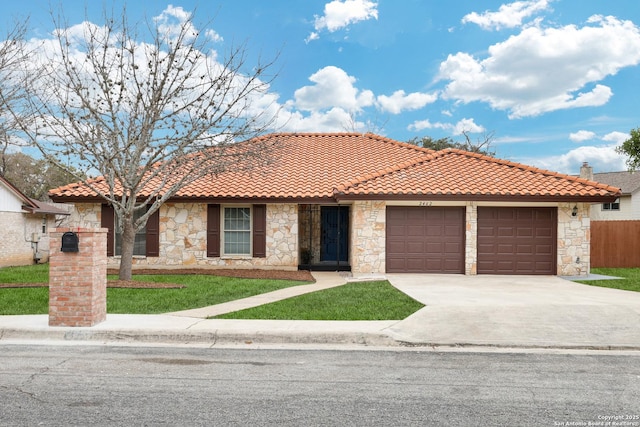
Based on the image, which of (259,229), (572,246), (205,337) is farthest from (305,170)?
(205,337)

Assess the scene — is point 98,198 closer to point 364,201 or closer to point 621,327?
point 364,201

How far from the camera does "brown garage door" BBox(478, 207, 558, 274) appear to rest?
16.1 m

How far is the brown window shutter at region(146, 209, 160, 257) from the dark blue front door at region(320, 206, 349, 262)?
615 cm

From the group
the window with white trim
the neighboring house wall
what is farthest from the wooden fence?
the neighboring house wall

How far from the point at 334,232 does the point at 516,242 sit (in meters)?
6.84

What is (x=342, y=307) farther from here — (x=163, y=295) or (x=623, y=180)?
(x=623, y=180)

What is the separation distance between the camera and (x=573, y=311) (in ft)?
31.0

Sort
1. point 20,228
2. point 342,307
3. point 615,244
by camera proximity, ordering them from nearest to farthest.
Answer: point 342,307 < point 615,244 < point 20,228

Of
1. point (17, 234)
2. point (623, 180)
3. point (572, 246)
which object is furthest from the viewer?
point (623, 180)

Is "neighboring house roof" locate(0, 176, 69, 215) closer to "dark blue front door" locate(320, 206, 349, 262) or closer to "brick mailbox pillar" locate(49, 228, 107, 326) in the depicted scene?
"dark blue front door" locate(320, 206, 349, 262)

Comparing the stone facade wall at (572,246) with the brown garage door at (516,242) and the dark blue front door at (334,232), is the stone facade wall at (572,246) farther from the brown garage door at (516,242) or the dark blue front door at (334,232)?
the dark blue front door at (334,232)

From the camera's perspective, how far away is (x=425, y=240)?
1611cm

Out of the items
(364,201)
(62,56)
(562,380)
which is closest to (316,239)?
(364,201)

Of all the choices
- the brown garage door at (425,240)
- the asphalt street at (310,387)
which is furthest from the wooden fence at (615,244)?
the asphalt street at (310,387)
